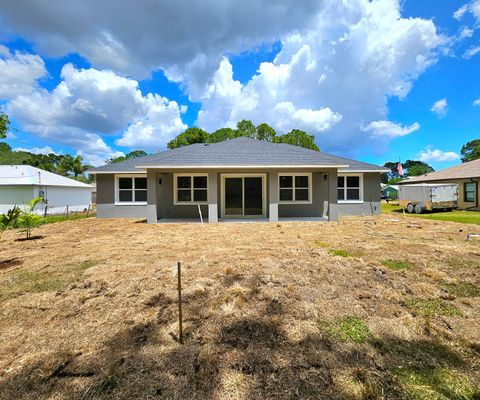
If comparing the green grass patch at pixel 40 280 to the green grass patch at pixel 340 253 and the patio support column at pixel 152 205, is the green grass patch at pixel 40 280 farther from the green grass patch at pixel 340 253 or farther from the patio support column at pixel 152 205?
the patio support column at pixel 152 205

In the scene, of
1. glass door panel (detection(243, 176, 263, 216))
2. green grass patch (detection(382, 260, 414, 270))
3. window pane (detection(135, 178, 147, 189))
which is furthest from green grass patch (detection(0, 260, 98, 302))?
window pane (detection(135, 178, 147, 189))

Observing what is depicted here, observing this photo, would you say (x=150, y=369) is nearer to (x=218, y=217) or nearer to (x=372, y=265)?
(x=372, y=265)

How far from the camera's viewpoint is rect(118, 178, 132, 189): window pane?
1586 centimetres

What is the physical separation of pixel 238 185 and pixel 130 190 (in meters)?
6.94

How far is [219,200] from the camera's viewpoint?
44.8ft

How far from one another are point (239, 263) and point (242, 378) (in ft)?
11.4

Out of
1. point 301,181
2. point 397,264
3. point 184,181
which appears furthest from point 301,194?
point 397,264

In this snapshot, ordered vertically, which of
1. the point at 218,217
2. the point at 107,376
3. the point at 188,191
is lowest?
the point at 107,376

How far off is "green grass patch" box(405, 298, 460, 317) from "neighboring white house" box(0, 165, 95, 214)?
22.7 m

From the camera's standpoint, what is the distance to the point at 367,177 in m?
16.0

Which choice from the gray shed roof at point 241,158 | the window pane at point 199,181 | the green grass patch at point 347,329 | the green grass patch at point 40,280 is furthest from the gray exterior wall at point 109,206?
the green grass patch at point 347,329

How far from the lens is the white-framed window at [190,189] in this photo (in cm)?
1406

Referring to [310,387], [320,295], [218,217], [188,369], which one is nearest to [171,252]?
[320,295]

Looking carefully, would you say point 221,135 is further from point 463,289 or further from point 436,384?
point 436,384
